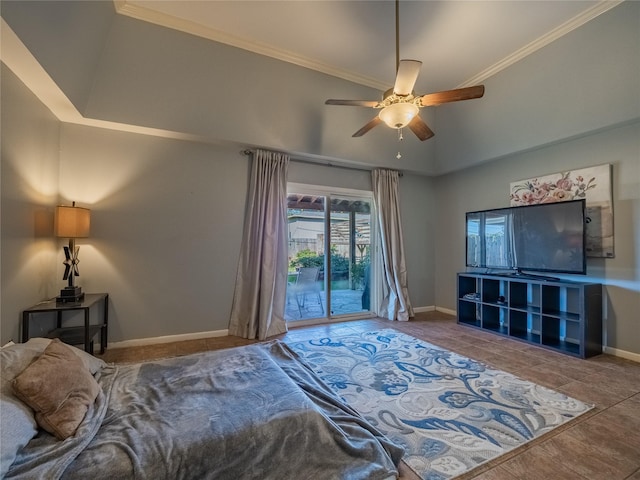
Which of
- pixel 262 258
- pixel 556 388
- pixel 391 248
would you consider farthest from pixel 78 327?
pixel 556 388

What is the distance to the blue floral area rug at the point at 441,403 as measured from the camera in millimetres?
1656

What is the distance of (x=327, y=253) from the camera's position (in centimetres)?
446

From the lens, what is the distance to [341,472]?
1.31 meters

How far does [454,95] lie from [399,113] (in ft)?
1.48

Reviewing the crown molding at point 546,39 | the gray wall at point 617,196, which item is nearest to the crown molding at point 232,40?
the crown molding at point 546,39

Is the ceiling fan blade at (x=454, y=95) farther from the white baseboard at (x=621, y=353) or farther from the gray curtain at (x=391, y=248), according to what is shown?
the white baseboard at (x=621, y=353)

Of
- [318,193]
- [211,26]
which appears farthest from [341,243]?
[211,26]

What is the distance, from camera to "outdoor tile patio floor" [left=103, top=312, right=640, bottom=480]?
1521 millimetres

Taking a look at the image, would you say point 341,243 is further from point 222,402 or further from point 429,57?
point 222,402

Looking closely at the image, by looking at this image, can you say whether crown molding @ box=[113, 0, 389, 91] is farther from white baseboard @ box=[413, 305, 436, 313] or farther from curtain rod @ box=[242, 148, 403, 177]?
white baseboard @ box=[413, 305, 436, 313]

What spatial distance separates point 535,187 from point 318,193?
2972 millimetres

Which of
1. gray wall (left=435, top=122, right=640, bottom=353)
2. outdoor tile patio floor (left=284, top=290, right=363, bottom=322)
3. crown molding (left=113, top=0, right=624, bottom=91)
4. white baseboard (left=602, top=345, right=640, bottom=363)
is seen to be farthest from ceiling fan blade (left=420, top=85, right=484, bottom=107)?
white baseboard (left=602, top=345, right=640, bottom=363)

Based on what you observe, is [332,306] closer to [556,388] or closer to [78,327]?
[556,388]

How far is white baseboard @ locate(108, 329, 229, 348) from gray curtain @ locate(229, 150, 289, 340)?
0.62ft
